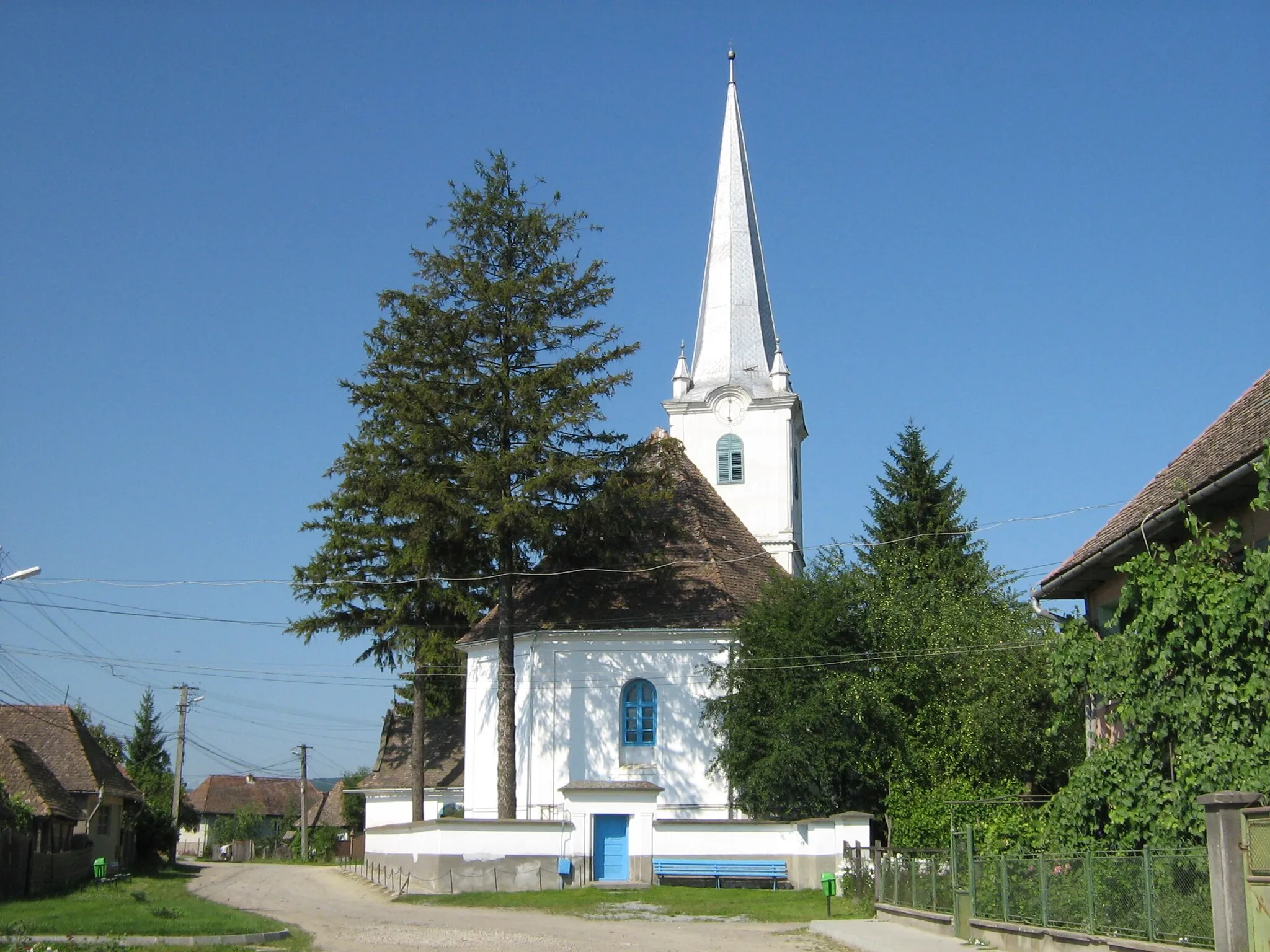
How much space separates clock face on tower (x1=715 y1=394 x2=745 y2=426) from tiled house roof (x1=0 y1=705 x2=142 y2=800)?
24819 mm

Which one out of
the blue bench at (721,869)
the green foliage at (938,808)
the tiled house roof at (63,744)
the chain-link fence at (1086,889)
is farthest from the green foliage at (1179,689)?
the tiled house roof at (63,744)

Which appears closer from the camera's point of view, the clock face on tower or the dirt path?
the dirt path

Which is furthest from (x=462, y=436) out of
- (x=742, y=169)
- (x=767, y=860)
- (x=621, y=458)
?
(x=742, y=169)

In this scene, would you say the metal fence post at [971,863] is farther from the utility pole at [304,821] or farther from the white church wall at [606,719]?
the utility pole at [304,821]

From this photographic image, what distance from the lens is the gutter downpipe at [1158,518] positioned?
14.8 metres

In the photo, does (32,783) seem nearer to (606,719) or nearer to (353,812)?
(606,719)

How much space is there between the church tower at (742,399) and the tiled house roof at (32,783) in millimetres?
24003

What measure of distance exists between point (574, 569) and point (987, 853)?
54.8ft

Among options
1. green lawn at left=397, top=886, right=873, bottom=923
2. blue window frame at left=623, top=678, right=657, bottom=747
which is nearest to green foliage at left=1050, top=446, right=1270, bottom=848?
green lawn at left=397, top=886, right=873, bottom=923

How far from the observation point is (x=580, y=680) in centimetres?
3466

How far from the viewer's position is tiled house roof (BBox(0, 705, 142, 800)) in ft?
131

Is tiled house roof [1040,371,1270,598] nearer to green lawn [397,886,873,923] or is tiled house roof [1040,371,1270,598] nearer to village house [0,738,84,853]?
green lawn [397,886,873,923]

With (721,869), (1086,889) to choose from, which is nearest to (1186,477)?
(1086,889)

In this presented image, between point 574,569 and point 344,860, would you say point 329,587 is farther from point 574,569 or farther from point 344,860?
point 344,860
